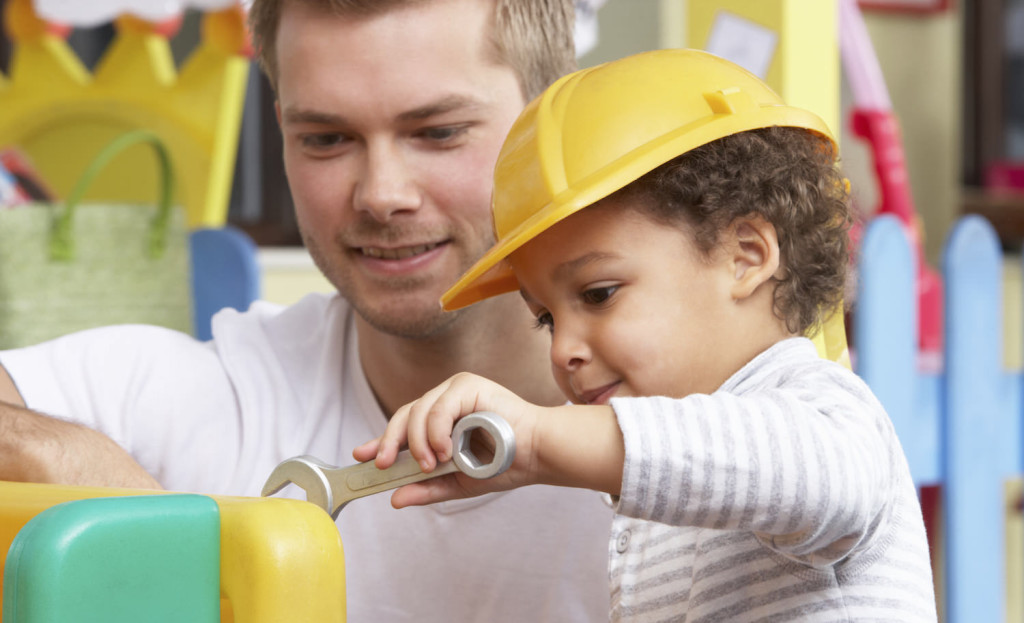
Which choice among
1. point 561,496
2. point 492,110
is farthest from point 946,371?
point 492,110

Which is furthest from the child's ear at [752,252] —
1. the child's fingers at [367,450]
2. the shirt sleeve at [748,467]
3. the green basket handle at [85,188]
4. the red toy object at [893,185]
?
the red toy object at [893,185]

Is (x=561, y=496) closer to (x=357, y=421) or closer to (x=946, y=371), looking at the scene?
(x=357, y=421)

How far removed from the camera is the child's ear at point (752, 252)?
28.9 inches

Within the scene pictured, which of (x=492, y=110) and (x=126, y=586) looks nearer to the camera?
(x=126, y=586)

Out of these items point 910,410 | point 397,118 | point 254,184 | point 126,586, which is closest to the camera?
point 126,586

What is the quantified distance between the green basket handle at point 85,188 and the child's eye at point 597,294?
1.06 metres

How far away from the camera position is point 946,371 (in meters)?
1.54

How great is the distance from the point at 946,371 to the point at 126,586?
1.26m

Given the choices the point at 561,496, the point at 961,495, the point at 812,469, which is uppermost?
the point at 812,469

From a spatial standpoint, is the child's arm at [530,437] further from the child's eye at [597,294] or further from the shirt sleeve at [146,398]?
the shirt sleeve at [146,398]

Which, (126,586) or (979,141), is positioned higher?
(126,586)

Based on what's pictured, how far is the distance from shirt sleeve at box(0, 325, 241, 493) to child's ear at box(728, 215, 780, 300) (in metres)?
0.51

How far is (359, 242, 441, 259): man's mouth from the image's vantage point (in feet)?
3.14

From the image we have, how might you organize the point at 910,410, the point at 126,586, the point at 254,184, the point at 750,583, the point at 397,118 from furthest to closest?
the point at 254,184 → the point at 910,410 → the point at 397,118 → the point at 750,583 → the point at 126,586
